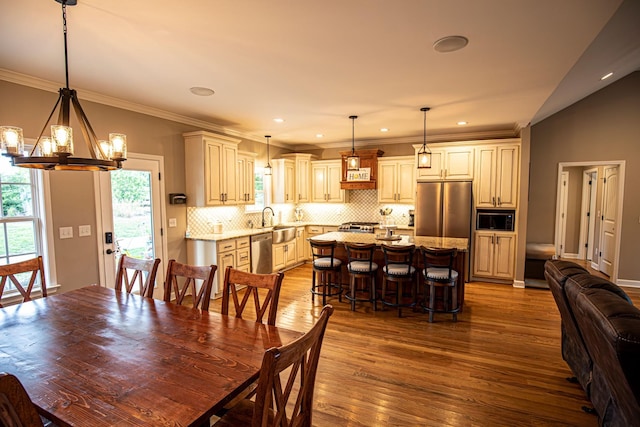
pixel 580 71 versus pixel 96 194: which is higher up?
pixel 580 71

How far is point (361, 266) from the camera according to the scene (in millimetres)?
4082

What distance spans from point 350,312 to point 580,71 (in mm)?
4214

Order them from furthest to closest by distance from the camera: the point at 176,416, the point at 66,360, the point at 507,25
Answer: the point at 507,25 → the point at 66,360 → the point at 176,416

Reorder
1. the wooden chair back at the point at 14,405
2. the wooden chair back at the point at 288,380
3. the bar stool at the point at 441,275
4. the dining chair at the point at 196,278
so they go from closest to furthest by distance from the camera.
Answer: the wooden chair back at the point at 14,405 → the wooden chair back at the point at 288,380 → the dining chair at the point at 196,278 → the bar stool at the point at 441,275

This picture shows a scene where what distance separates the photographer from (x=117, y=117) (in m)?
3.80

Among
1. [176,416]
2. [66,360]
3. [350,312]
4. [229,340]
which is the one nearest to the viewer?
[176,416]

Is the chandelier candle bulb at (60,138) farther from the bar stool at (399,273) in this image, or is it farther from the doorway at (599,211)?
the doorway at (599,211)

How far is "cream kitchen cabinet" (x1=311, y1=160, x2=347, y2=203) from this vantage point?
23.0ft

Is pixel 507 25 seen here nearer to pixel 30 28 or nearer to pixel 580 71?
pixel 580 71

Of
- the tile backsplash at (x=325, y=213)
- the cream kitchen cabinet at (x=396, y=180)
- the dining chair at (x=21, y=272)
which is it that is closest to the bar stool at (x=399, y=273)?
the cream kitchen cabinet at (x=396, y=180)

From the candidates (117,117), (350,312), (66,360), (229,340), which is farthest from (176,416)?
(117,117)

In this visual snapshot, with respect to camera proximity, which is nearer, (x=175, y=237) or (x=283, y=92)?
(x=283, y=92)

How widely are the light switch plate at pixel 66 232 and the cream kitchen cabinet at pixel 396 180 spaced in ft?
17.1

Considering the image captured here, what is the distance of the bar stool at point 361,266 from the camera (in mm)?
4031
